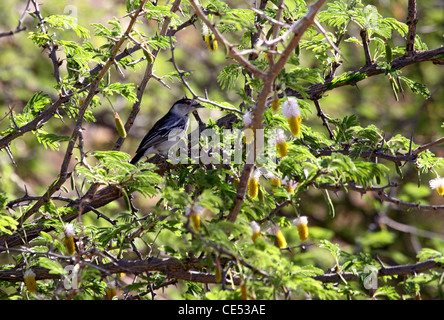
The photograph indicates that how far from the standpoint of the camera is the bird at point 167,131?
6481 millimetres

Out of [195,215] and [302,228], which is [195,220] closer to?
[195,215]

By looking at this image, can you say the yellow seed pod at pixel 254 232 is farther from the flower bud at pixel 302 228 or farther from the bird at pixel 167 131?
the bird at pixel 167 131

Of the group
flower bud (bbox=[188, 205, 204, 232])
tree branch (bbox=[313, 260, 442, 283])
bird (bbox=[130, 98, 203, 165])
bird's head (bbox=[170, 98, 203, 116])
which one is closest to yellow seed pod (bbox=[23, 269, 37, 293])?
flower bud (bbox=[188, 205, 204, 232])

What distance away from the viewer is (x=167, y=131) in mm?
7117

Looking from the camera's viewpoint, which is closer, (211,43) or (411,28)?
(211,43)

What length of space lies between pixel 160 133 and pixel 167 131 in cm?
18

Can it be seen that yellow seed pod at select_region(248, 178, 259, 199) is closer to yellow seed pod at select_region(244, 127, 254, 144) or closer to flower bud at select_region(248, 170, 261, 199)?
flower bud at select_region(248, 170, 261, 199)

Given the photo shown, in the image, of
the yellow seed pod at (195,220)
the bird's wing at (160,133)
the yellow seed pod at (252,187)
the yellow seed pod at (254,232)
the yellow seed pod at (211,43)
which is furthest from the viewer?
the bird's wing at (160,133)

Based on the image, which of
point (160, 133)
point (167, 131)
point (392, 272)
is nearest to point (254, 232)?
point (392, 272)

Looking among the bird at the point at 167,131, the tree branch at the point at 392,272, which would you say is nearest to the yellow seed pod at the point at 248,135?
the tree branch at the point at 392,272

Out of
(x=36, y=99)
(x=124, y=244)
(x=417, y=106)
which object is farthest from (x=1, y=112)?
(x=417, y=106)

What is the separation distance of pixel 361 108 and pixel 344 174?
5.75 meters

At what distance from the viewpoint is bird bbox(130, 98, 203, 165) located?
6481 mm
